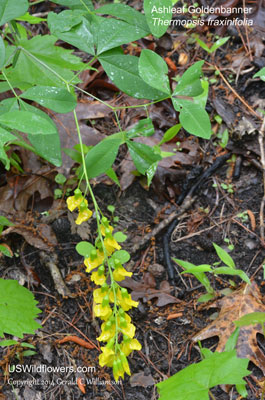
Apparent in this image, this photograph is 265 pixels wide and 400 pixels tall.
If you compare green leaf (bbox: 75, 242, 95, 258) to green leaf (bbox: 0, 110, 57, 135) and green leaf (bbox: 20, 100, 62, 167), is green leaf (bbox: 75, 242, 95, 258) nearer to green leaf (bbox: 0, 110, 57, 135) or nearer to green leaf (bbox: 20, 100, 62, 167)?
green leaf (bbox: 20, 100, 62, 167)

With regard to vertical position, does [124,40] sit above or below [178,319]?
above

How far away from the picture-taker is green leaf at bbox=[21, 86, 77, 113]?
1.55 metres

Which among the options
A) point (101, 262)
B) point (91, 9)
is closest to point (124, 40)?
point (91, 9)

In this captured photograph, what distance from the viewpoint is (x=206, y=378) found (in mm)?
1285

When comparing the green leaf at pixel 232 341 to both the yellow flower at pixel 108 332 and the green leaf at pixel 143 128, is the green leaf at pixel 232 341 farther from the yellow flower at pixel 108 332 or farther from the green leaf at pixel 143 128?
the green leaf at pixel 143 128

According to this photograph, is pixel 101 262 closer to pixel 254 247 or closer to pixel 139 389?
pixel 139 389

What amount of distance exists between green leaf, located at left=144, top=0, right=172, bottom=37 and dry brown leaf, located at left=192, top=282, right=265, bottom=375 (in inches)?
52.1

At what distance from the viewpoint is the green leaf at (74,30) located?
168 cm

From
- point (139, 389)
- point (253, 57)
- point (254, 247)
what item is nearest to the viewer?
point (139, 389)

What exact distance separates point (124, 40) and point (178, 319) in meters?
1.38

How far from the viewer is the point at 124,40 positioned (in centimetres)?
165

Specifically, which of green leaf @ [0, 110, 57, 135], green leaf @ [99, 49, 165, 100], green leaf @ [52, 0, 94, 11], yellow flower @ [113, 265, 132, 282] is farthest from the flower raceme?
green leaf @ [52, 0, 94, 11]

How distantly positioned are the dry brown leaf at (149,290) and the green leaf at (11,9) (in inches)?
54.7

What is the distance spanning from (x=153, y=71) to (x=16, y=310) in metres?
1.16
